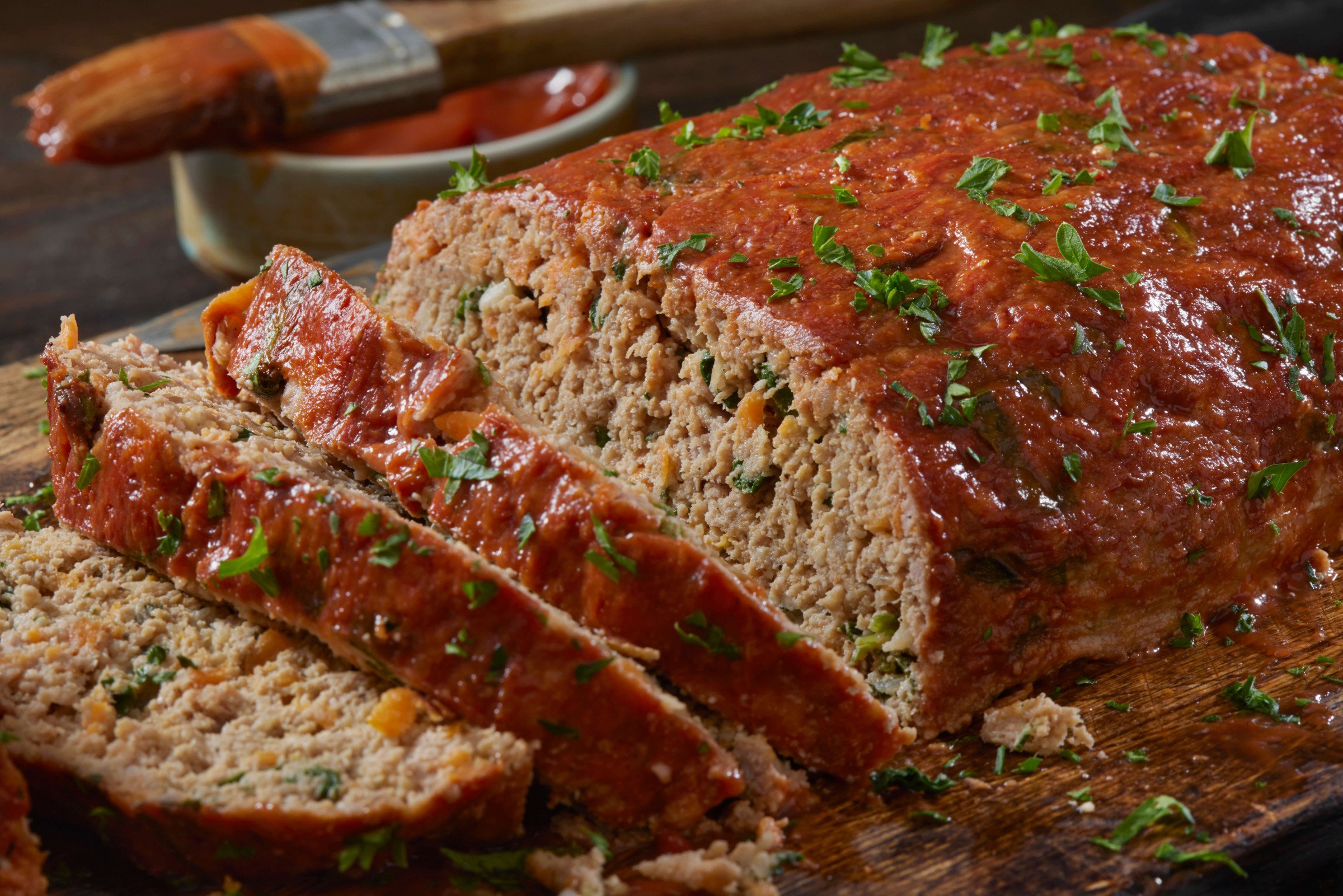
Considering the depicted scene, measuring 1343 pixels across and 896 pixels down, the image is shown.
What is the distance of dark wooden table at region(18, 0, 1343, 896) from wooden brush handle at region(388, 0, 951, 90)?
27.3 inches

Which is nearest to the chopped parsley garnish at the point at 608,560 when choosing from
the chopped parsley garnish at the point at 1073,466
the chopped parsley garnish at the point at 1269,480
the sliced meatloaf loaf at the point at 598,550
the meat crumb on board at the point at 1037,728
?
the sliced meatloaf loaf at the point at 598,550

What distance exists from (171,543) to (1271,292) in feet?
10.8

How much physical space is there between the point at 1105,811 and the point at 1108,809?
13 millimetres

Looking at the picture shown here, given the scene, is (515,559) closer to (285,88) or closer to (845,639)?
(845,639)

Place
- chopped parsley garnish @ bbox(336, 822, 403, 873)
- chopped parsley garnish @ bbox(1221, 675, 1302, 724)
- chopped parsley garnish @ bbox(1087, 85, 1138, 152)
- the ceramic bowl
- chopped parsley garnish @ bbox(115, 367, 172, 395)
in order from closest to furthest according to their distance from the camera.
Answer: chopped parsley garnish @ bbox(336, 822, 403, 873)
chopped parsley garnish @ bbox(1221, 675, 1302, 724)
chopped parsley garnish @ bbox(115, 367, 172, 395)
chopped parsley garnish @ bbox(1087, 85, 1138, 152)
the ceramic bowl

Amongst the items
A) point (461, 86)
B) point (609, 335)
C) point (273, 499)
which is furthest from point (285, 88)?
point (273, 499)

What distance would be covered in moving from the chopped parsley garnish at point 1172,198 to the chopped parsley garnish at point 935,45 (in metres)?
1.46

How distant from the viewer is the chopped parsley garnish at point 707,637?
334cm

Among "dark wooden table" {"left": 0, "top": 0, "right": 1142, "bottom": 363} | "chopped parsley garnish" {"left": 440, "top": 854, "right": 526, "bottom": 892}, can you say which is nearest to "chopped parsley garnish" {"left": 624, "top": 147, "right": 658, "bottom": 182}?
"chopped parsley garnish" {"left": 440, "top": 854, "right": 526, "bottom": 892}

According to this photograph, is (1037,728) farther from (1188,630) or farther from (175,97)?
(175,97)

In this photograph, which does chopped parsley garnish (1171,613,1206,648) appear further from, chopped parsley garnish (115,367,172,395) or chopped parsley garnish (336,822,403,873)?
chopped parsley garnish (115,367,172,395)

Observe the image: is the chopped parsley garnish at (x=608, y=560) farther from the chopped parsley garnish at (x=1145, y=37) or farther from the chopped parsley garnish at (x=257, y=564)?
the chopped parsley garnish at (x=1145, y=37)

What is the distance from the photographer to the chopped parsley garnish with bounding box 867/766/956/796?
11.4 feet

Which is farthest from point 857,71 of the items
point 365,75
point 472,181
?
point 365,75
